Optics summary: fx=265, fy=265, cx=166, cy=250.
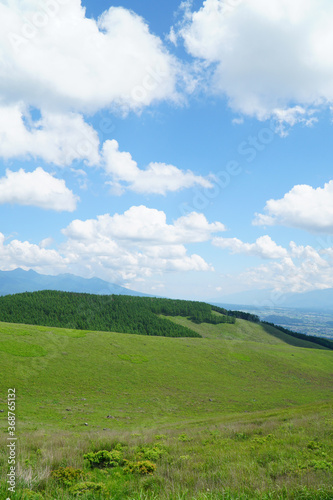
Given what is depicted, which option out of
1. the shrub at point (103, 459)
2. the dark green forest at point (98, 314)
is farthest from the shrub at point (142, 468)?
the dark green forest at point (98, 314)

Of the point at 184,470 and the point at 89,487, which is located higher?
the point at 89,487

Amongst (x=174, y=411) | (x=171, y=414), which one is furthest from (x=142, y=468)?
(x=174, y=411)

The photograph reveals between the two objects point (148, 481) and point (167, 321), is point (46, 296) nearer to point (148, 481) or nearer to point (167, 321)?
point (167, 321)

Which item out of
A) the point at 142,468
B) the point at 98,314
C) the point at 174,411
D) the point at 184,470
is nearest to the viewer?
the point at 184,470

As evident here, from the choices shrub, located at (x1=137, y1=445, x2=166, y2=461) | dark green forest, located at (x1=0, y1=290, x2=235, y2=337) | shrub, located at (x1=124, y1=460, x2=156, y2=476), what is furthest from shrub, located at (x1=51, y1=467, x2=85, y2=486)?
dark green forest, located at (x1=0, y1=290, x2=235, y2=337)

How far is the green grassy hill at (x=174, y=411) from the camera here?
→ 28.8 feet

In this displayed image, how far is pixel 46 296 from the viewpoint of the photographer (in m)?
141

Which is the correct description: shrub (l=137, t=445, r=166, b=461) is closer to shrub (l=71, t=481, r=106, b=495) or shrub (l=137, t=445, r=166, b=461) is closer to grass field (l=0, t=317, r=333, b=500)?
grass field (l=0, t=317, r=333, b=500)

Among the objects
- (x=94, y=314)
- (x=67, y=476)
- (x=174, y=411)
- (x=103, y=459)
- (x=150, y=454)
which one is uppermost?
(x=67, y=476)

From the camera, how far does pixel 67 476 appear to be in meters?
9.34

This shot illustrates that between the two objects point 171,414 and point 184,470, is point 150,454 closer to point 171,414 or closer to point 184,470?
point 184,470

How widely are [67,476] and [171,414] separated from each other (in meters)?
35.2

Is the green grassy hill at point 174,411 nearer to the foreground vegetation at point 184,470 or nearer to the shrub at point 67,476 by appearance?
the foreground vegetation at point 184,470

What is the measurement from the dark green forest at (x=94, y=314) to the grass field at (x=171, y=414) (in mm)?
49542
